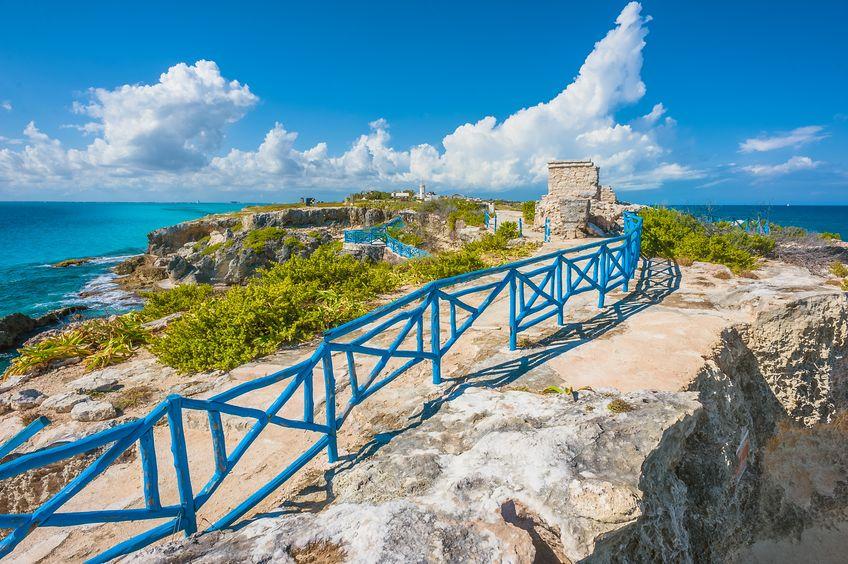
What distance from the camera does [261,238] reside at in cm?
2616

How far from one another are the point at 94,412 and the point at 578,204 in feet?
54.3

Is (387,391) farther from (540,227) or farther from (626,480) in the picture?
(540,227)

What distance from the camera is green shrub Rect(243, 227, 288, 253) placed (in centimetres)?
2546

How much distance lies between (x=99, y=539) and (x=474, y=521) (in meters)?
3.09

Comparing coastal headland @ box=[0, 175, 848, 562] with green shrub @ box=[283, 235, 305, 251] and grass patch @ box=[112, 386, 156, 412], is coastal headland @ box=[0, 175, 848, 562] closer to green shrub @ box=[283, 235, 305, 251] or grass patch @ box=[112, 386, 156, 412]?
grass patch @ box=[112, 386, 156, 412]

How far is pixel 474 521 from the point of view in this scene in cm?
238

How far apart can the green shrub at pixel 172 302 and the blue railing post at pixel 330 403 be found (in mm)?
8273

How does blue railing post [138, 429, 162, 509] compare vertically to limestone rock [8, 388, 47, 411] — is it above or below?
above

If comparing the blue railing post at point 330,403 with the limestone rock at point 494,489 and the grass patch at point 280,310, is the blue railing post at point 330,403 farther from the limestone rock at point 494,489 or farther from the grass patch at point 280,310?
the grass patch at point 280,310

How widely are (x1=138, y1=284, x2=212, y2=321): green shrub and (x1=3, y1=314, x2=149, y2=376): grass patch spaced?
1717mm

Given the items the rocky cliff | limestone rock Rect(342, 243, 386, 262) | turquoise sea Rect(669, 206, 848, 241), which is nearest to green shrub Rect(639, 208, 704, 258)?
turquoise sea Rect(669, 206, 848, 241)

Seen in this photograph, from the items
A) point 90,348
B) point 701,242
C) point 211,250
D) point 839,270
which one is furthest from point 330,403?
point 211,250

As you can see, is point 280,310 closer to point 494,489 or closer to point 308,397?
point 308,397

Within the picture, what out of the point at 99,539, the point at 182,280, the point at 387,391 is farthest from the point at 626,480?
the point at 182,280
